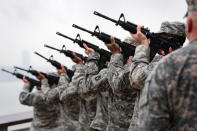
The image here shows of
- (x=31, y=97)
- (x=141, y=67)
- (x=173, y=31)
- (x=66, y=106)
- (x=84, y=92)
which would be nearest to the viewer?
(x=141, y=67)

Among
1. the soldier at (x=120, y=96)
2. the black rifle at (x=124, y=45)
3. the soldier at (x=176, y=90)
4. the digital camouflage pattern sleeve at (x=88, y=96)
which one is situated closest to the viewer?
the soldier at (x=176, y=90)

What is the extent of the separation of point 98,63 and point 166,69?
8.48 ft

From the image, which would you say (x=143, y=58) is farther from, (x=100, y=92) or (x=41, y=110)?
(x=41, y=110)

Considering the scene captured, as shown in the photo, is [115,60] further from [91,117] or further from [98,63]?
[91,117]

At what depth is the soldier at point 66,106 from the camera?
4152mm

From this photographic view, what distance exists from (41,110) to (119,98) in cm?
201

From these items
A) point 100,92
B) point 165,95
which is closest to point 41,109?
point 100,92

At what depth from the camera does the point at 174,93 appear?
1.11 meters

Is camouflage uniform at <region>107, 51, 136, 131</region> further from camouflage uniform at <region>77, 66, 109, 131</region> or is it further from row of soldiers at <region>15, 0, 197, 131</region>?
camouflage uniform at <region>77, 66, 109, 131</region>

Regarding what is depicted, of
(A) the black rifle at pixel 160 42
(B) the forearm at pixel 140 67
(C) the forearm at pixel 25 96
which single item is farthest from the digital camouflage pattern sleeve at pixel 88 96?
(B) the forearm at pixel 140 67

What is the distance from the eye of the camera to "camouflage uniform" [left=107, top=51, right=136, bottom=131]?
8.64 feet

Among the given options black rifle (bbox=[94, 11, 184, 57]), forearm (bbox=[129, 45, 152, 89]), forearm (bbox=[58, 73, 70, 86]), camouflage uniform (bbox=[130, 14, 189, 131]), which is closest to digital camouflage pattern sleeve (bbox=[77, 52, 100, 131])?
forearm (bbox=[58, 73, 70, 86])

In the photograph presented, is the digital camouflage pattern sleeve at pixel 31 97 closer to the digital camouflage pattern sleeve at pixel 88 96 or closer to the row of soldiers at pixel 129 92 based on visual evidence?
the row of soldiers at pixel 129 92

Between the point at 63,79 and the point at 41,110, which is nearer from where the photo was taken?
the point at 63,79
